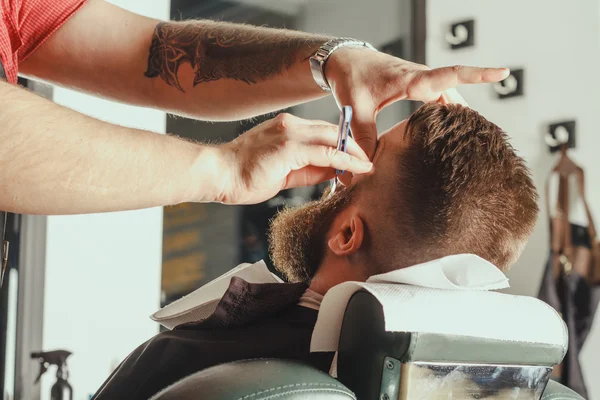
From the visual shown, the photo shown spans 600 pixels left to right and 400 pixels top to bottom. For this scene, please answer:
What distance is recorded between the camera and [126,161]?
3.36 feet

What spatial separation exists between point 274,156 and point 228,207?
261 cm

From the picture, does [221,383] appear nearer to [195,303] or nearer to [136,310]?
[195,303]

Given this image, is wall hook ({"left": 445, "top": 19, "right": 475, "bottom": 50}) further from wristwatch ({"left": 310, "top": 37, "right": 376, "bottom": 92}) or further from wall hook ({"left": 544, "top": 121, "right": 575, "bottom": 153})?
wristwatch ({"left": 310, "top": 37, "right": 376, "bottom": 92})

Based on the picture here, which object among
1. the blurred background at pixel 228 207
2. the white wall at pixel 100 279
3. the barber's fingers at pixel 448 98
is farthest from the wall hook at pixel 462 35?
the barber's fingers at pixel 448 98

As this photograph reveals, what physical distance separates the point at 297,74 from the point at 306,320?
2.07 ft

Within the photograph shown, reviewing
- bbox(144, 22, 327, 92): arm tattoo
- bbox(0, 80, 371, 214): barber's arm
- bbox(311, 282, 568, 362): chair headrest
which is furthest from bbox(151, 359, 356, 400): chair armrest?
bbox(144, 22, 327, 92): arm tattoo

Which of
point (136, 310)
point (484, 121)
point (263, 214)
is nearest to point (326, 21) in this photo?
point (263, 214)

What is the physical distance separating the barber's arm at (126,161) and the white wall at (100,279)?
196cm

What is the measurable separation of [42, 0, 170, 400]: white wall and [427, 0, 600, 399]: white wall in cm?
194

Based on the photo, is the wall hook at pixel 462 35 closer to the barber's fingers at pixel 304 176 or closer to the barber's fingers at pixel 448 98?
the barber's fingers at pixel 448 98

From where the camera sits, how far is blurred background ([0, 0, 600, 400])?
9.36ft

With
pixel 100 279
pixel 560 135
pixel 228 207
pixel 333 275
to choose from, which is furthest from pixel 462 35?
pixel 333 275

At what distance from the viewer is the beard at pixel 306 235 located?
155cm

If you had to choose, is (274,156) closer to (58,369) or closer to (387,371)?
(387,371)
